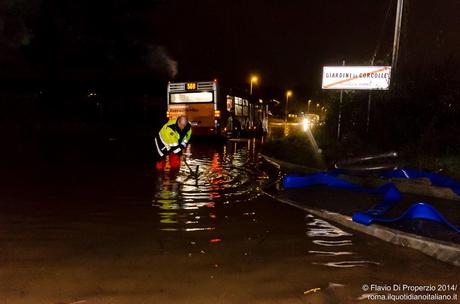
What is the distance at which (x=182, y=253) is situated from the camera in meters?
5.65

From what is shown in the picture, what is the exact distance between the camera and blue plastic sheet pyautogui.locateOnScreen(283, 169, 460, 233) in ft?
22.7

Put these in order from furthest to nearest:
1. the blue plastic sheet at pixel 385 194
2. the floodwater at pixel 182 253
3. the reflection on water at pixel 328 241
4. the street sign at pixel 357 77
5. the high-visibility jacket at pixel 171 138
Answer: the street sign at pixel 357 77, the high-visibility jacket at pixel 171 138, the blue plastic sheet at pixel 385 194, the reflection on water at pixel 328 241, the floodwater at pixel 182 253

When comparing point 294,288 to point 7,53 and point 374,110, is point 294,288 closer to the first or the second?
point 374,110

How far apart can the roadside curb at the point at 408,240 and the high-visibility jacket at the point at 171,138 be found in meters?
4.57

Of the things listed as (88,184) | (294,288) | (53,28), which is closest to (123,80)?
(53,28)

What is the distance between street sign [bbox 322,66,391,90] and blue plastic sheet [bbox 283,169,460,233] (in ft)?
19.2

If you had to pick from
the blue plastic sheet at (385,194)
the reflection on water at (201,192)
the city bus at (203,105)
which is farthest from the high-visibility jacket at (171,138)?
the city bus at (203,105)

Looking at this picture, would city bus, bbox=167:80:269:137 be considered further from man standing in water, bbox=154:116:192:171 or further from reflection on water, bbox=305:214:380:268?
reflection on water, bbox=305:214:380:268

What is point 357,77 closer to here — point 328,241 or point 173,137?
point 173,137

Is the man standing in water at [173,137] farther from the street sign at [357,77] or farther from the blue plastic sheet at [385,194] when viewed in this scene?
the street sign at [357,77]

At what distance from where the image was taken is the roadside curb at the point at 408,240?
556cm

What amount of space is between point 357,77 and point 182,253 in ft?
41.1

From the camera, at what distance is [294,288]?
183 inches

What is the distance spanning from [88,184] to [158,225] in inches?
160
